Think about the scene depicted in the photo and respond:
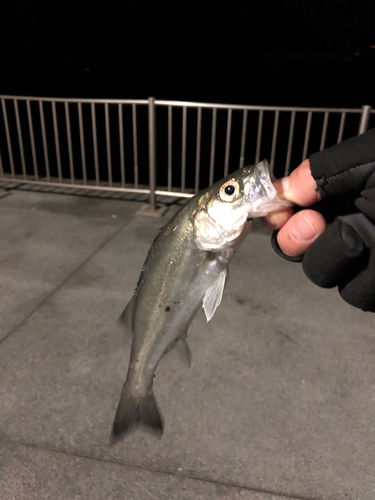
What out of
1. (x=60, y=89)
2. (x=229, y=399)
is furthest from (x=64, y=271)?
(x=60, y=89)

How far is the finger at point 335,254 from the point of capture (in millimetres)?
1668

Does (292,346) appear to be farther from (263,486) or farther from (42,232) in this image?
(42,232)

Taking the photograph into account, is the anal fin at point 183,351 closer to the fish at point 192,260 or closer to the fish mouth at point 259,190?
the fish at point 192,260

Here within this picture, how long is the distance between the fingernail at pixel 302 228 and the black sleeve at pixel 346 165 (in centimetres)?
17

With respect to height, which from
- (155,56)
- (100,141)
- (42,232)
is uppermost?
(155,56)

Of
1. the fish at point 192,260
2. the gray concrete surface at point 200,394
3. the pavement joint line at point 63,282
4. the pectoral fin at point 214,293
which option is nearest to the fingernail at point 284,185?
the fish at point 192,260

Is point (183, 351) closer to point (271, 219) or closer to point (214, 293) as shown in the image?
point (214, 293)

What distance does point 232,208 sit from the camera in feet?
4.93

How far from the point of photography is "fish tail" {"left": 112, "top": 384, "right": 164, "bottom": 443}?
1.65m

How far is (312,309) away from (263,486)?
189 centimetres

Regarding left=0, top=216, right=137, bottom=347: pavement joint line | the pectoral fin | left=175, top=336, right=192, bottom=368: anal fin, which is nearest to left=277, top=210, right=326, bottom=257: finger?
the pectoral fin

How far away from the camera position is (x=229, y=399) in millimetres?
2559

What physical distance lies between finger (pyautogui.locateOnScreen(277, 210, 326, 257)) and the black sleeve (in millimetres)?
153

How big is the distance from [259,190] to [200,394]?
1666mm
